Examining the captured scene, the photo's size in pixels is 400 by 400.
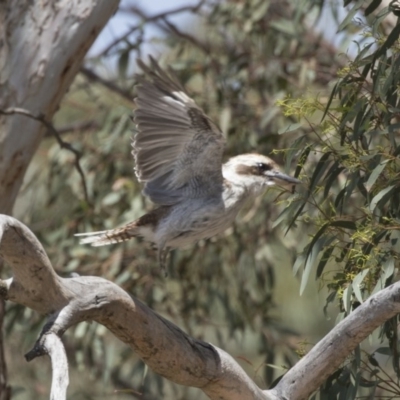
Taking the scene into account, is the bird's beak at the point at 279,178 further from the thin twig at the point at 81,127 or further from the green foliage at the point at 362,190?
the thin twig at the point at 81,127

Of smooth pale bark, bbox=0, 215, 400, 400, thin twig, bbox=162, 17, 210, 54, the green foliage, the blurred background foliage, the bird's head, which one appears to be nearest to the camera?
smooth pale bark, bbox=0, 215, 400, 400

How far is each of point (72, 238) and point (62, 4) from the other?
196 centimetres

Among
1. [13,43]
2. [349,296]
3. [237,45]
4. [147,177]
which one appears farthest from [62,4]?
[237,45]

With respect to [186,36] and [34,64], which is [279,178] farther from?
[186,36]

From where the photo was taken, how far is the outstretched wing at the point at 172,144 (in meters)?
4.12

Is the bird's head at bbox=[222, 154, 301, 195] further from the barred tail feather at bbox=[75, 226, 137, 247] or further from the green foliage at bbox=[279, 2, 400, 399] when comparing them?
the green foliage at bbox=[279, 2, 400, 399]

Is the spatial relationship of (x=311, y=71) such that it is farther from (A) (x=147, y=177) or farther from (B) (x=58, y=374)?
(B) (x=58, y=374)

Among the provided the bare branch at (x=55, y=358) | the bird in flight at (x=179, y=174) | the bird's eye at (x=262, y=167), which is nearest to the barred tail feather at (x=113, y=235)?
the bird in flight at (x=179, y=174)

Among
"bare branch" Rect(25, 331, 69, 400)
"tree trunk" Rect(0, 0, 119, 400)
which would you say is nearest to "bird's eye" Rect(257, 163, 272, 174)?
"tree trunk" Rect(0, 0, 119, 400)

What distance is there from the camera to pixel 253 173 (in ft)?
14.7

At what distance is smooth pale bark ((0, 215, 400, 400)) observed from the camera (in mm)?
2594

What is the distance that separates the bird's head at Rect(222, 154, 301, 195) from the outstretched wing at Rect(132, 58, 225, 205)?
0.13 m

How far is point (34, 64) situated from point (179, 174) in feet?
2.48

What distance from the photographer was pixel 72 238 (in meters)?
5.77
